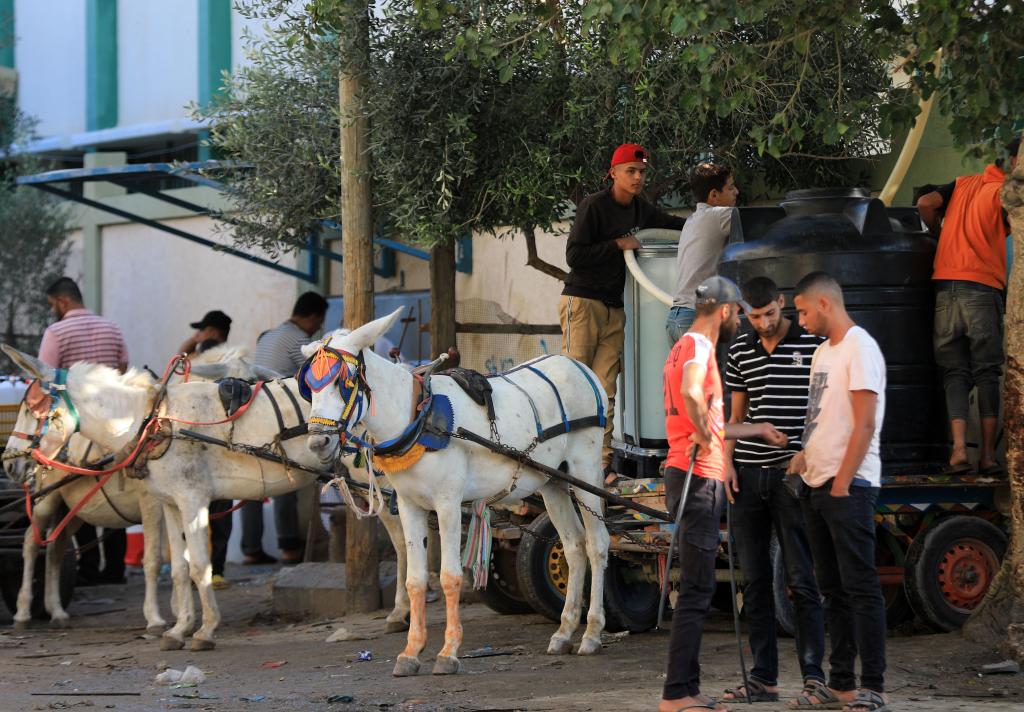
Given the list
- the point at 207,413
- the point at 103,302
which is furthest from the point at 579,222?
the point at 103,302

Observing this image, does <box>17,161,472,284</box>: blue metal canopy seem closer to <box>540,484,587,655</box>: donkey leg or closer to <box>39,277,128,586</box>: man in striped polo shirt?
<box>39,277,128,586</box>: man in striped polo shirt

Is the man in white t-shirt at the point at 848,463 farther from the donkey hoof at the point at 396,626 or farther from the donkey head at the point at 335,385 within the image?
the donkey hoof at the point at 396,626

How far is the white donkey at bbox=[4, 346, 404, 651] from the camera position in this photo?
988 centimetres

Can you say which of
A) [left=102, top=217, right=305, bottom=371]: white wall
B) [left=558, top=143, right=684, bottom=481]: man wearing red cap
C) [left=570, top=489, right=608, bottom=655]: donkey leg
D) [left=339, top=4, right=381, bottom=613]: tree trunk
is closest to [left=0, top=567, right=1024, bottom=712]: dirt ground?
[left=570, top=489, right=608, bottom=655]: donkey leg

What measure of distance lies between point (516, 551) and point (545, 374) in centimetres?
163

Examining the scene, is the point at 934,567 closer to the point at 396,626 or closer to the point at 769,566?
the point at 769,566

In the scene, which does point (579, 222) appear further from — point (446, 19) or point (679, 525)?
point (679, 525)

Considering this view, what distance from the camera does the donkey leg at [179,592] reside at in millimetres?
9945

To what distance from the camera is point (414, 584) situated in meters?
8.26

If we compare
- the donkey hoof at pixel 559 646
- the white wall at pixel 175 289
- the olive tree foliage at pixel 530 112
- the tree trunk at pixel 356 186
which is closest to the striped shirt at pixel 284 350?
the olive tree foliage at pixel 530 112

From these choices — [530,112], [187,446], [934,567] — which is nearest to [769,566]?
[934,567]

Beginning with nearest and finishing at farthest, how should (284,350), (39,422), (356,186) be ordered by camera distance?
(39,422)
(356,186)
(284,350)

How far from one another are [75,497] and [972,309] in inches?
263

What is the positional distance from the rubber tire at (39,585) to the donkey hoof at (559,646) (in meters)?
4.79
